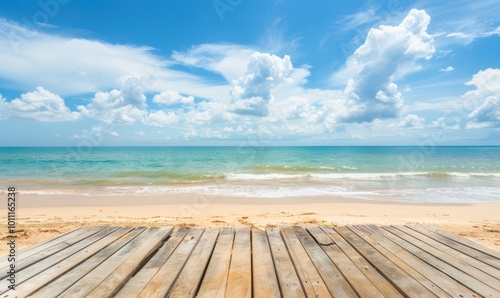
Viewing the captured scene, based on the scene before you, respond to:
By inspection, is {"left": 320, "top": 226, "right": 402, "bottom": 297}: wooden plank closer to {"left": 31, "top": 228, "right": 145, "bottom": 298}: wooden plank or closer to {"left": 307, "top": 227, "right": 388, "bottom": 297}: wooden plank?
{"left": 307, "top": 227, "right": 388, "bottom": 297}: wooden plank

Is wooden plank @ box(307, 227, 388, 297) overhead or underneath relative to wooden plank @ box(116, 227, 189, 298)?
overhead

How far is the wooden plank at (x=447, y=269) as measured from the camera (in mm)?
2470

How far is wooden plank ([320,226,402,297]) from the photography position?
2.47 metres

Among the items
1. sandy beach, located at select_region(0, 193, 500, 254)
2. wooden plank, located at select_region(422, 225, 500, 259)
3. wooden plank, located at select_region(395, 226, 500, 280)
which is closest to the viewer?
wooden plank, located at select_region(395, 226, 500, 280)

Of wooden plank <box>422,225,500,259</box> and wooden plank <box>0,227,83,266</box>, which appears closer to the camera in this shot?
wooden plank <box>0,227,83,266</box>

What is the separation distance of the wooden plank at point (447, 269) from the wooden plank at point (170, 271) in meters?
2.82

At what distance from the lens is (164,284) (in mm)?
2514

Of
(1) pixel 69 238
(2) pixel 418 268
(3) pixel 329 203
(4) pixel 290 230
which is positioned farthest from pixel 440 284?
(3) pixel 329 203

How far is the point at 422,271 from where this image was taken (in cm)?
287

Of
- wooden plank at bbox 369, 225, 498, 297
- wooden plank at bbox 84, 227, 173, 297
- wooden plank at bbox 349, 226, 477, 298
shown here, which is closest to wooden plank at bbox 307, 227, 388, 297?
wooden plank at bbox 349, 226, 477, 298

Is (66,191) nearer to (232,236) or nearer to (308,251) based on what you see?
(232,236)

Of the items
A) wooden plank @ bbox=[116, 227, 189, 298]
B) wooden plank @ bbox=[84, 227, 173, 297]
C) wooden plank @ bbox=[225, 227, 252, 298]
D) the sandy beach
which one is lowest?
the sandy beach

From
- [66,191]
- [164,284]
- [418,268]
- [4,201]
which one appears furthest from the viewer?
[66,191]

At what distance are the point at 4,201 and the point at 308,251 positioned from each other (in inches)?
702
